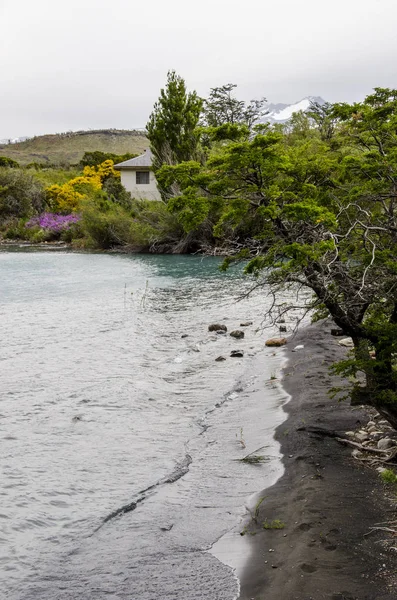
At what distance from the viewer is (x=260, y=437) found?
8.76 metres

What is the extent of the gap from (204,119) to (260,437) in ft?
208

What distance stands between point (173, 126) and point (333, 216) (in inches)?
1567

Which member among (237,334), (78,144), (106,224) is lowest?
(237,334)

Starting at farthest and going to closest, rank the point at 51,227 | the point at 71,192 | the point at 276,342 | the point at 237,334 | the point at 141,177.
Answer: the point at 71,192, the point at 141,177, the point at 51,227, the point at 237,334, the point at 276,342

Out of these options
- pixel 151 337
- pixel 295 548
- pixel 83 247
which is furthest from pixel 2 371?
pixel 83 247

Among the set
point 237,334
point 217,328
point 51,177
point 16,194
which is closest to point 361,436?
point 237,334

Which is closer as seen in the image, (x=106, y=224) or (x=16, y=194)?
(x=106, y=224)

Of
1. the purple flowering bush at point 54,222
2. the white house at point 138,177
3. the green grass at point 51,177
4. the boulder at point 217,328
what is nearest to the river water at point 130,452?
the boulder at point 217,328

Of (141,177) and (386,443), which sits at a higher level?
(141,177)

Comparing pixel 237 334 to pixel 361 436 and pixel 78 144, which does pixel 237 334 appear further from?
pixel 78 144

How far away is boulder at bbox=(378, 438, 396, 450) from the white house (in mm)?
48422

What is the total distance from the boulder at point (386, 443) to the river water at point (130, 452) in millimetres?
1258

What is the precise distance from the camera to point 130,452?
8523 mm

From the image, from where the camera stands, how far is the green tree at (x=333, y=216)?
6.91m
